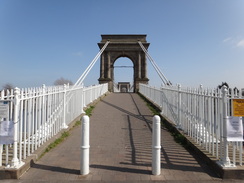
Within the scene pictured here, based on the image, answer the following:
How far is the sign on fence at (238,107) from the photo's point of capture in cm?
362

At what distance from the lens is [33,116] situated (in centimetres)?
443

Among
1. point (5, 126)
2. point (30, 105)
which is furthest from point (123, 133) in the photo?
point (5, 126)

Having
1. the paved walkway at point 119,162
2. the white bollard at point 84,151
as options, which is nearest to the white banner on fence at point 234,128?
the paved walkway at point 119,162

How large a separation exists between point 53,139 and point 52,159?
44.6 inches

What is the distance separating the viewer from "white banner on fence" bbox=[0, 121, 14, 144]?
3.54m

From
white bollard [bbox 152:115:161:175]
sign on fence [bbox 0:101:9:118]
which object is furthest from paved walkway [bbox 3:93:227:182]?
sign on fence [bbox 0:101:9:118]

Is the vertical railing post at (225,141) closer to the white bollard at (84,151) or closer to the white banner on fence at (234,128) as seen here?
the white banner on fence at (234,128)

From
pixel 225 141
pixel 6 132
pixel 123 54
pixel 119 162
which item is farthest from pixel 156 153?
pixel 123 54

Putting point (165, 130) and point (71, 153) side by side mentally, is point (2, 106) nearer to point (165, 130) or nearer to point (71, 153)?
point (71, 153)

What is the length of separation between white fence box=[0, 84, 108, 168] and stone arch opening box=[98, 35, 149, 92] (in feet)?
75.0

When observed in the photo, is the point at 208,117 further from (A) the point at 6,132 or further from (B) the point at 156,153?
(A) the point at 6,132

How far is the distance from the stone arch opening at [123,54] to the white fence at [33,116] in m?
22.9

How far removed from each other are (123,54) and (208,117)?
27.4 m

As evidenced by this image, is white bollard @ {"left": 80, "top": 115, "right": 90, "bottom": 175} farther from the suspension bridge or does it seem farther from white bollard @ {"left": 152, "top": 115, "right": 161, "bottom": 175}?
white bollard @ {"left": 152, "top": 115, "right": 161, "bottom": 175}
